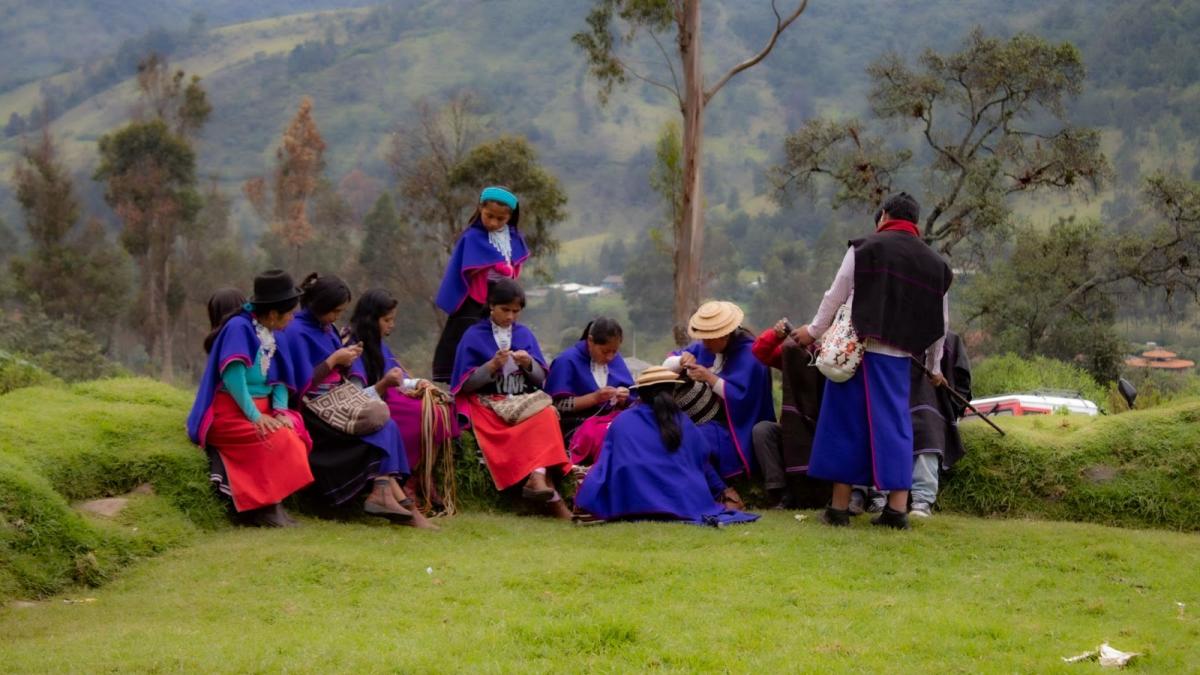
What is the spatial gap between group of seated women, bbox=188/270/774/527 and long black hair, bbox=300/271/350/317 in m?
0.01

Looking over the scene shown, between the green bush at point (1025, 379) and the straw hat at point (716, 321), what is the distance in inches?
417

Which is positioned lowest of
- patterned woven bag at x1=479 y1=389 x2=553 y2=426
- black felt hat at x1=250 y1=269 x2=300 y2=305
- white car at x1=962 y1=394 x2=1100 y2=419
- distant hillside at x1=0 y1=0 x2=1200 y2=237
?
white car at x1=962 y1=394 x2=1100 y2=419

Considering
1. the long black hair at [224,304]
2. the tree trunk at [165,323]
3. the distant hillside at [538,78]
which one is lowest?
the tree trunk at [165,323]

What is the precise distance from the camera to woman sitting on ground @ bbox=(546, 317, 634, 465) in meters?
8.75

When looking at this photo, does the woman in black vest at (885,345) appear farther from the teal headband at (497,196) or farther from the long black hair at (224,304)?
the long black hair at (224,304)

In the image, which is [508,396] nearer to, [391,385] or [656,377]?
[391,385]

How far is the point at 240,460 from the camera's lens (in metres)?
7.82

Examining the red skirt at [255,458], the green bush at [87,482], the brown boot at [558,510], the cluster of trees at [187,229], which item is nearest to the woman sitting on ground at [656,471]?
the brown boot at [558,510]

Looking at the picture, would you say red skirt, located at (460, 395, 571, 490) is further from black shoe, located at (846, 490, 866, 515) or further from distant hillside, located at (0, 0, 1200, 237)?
distant hillside, located at (0, 0, 1200, 237)

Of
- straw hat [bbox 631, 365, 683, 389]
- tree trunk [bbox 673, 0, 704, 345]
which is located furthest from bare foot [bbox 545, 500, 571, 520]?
tree trunk [bbox 673, 0, 704, 345]

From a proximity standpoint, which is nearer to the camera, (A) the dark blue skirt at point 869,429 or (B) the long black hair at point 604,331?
(A) the dark blue skirt at point 869,429

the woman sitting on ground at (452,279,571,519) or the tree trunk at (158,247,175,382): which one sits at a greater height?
the woman sitting on ground at (452,279,571,519)

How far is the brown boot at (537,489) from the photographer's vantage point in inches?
324

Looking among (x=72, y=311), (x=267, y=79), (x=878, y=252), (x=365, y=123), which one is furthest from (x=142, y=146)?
(x=267, y=79)
